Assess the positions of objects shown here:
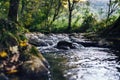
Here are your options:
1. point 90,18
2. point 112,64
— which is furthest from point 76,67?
point 90,18

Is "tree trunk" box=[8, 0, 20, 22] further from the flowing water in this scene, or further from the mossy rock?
the mossy rock

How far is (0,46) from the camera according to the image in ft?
49.8

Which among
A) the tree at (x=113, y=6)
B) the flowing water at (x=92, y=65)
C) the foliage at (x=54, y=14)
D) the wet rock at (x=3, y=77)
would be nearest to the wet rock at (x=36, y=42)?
the flowing water at (x=92, y=65)

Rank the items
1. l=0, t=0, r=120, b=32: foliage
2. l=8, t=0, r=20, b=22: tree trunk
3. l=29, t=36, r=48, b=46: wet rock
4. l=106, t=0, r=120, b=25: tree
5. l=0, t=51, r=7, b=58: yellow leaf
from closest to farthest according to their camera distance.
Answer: l=0, t=51, r=7, b=58: yellow leaf
l=8, t=0, r=20, b=22: tree trunk
l=29, t=36, r=48, b=46: wet rock
l=0, t=0, r=120, b=32: foliage
l=106, t=0, r=120, b=25: tree

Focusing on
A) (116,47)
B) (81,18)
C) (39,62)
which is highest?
(39,62)

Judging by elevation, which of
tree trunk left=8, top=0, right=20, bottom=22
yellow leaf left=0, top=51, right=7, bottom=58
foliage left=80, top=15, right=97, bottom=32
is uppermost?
tree trunk left=8, top=0, right=20, bottom=22

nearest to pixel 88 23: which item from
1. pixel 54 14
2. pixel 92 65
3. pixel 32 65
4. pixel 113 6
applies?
pixel 113 6

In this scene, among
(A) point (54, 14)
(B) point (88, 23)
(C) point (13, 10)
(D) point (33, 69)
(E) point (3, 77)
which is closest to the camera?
(E) point (3, 77)

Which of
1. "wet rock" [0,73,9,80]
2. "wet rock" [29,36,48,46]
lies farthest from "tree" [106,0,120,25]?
"wet rock" [0,73,9,80]

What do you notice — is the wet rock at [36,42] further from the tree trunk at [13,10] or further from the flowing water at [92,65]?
the tree trunk at [13,10]

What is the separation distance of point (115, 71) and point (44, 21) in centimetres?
3810

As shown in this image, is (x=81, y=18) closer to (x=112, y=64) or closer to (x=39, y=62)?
(x=112, y=64)

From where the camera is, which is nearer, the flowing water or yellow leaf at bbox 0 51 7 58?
yellow leaf at bbox 0 51 7 58

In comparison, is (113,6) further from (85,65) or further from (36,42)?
(85,65)
